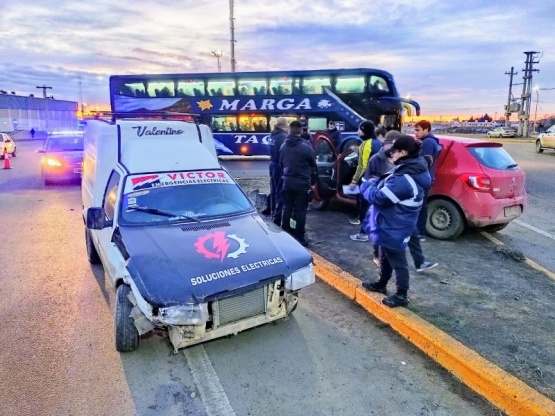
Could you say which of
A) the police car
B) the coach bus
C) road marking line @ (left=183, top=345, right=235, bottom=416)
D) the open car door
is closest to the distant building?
the coach bus

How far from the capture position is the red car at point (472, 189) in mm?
6176

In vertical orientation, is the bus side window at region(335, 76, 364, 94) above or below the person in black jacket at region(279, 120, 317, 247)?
above

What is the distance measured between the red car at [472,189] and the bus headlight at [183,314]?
4.65m

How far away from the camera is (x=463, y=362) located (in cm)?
325

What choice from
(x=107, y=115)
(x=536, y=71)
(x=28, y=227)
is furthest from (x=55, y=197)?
(x=536, y=71)

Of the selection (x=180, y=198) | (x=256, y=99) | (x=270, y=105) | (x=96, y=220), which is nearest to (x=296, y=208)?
(x=180, y=198)

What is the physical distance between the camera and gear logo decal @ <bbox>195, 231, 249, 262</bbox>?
11.8 feet

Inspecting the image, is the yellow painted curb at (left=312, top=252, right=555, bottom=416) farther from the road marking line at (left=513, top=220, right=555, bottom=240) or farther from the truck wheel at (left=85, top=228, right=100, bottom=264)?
the road marking line at (left=513, top=220, right=555, bottom=240)

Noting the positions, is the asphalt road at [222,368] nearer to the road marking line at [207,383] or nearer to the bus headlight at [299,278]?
the road marking line at [207,383]

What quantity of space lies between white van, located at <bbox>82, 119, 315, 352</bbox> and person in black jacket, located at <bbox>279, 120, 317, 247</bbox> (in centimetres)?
126

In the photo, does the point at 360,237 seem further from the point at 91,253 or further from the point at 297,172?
the point at 91,253

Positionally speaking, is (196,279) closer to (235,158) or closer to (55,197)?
(55,197)

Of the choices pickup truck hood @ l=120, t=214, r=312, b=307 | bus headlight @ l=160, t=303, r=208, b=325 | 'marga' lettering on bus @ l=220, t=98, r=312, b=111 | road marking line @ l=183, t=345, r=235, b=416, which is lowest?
road marking line @ l=183, t=345, r=235, b=416

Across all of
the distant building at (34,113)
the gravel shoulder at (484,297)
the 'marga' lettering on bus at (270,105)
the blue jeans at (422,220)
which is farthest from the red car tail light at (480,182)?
the distant building at (34,113)
